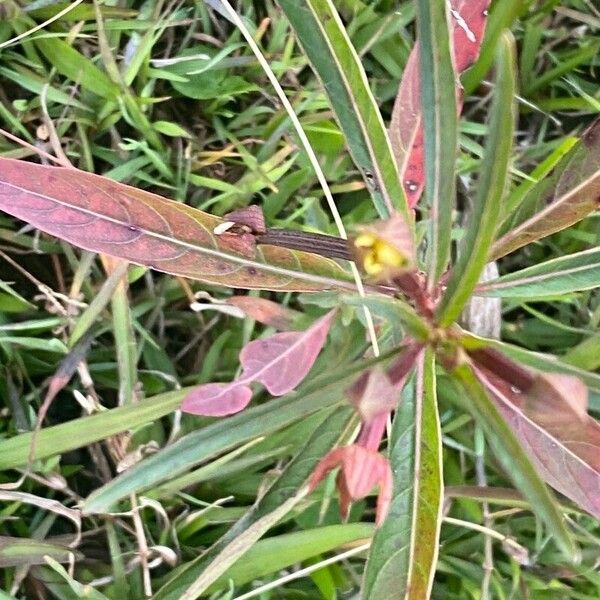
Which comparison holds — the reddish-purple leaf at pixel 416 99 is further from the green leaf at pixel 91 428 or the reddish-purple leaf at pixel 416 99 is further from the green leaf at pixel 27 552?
the green leaf at pixel 27 552

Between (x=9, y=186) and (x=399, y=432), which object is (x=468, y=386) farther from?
(x=9, y=186)

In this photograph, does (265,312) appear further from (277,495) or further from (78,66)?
(78,66)

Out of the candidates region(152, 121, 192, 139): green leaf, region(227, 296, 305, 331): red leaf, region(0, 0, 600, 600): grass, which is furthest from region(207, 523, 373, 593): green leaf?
region(152, 121, 192, 139): green leaf

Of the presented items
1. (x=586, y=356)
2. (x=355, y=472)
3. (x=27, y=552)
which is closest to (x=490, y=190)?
(x=355, y=472)

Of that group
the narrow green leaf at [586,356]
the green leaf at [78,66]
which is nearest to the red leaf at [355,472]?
the narrow green leaf at [586,356]

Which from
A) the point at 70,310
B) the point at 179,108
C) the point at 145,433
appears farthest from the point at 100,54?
the point at 145,433

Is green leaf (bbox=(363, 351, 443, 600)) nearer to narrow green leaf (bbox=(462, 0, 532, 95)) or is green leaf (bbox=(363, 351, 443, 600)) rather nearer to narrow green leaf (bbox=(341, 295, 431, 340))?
narrow green leaf (bbox=(341, 295, 431, 340))
